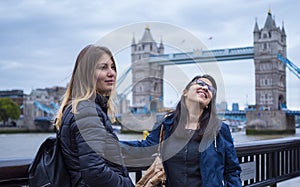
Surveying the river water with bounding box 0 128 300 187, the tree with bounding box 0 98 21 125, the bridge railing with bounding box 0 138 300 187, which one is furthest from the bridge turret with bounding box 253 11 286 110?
the bridge railing with bounding box 0 138 300 187

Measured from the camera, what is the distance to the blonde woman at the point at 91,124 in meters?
1.09

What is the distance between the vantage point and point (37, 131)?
131 feet

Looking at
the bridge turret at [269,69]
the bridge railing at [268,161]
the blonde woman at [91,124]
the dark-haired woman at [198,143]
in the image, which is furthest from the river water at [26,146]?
the bridge turret at [269,69]

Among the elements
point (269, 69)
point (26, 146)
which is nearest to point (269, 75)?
point (269, 69)

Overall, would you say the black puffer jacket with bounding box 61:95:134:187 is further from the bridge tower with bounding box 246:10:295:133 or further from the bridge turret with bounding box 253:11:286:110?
the bridge turret with bounding box 253:11:286:110

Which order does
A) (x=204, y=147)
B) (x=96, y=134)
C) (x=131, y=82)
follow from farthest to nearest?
(x=131, y=82), (x=204, y=147), (x=96, y=134)

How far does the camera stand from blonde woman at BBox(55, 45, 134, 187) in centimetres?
109

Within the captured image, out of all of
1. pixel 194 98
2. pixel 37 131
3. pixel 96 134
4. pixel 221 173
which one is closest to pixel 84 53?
pixel 96 134

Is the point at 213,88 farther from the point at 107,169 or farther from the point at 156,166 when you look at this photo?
the point at 107,169

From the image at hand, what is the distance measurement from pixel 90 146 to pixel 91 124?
0.06 m

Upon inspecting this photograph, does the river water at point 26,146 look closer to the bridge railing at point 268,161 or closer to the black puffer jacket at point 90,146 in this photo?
the bridge railing at point 268,161

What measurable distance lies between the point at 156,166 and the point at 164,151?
62 millimetres

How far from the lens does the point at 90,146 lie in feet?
3.55

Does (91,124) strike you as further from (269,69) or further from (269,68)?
(269,68)
